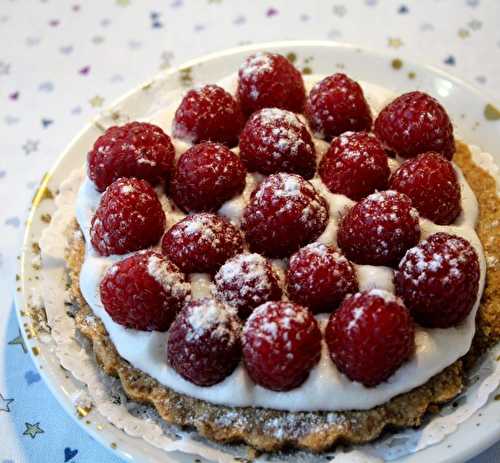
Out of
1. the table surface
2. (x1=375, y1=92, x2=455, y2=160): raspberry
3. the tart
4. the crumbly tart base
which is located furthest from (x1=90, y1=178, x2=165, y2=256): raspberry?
the table surface

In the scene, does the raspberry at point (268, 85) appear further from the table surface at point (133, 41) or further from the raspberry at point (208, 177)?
the table surface at point (133, 41)

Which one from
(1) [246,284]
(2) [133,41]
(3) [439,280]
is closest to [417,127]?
(3) [439,280]

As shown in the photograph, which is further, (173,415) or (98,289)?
(98,289)

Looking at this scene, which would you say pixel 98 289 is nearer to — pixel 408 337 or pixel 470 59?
pixel 408 337

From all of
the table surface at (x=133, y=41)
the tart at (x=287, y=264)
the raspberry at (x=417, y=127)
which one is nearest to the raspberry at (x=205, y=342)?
the tart at (x=287, y=264)

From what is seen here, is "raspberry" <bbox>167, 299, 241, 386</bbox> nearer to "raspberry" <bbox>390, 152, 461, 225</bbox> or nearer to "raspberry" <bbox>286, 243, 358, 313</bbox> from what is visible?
"raspberry" <bbox>286, 243, 358, 313</bbox>

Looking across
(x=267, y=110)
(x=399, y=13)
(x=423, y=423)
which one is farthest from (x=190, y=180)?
(x=399, y=13)
